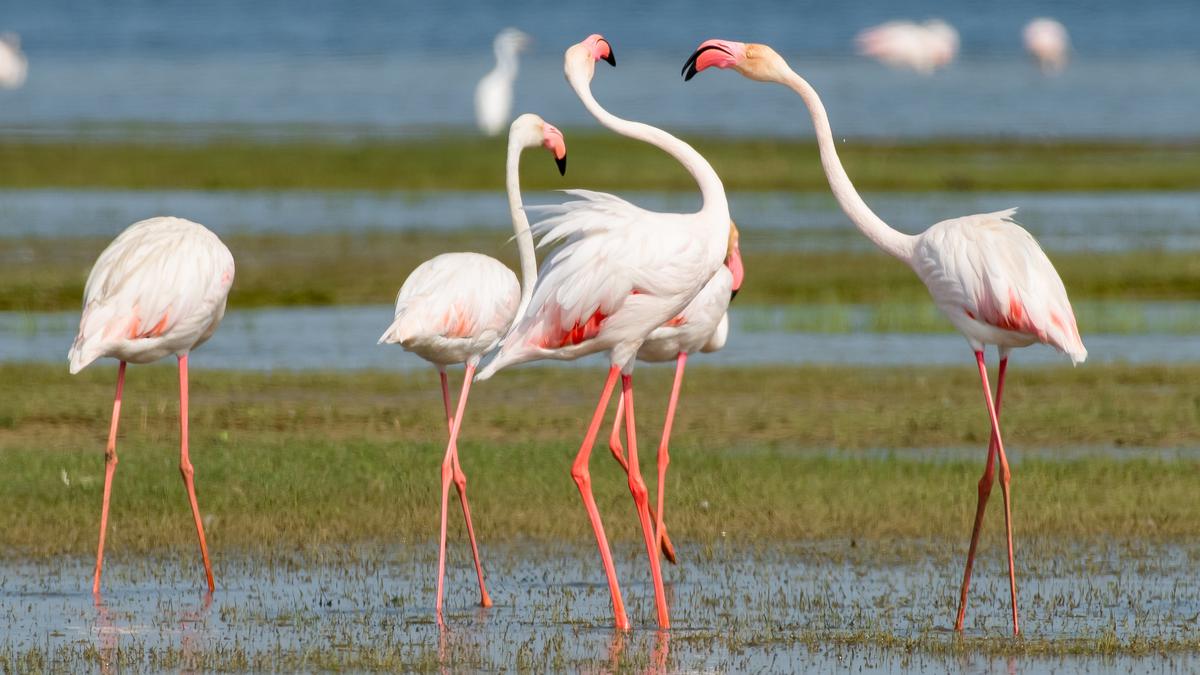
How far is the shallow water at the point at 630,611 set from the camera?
6.82 metres

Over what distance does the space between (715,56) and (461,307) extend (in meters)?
1.62

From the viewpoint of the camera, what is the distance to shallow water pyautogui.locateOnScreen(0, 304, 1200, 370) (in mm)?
13945

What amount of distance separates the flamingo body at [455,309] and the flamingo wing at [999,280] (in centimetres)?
195

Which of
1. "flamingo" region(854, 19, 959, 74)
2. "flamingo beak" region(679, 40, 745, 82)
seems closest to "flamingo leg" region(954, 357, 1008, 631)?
"flamingo beak" region(679, 40, 745, 82)

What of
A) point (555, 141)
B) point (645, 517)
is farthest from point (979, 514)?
point (555, 141)

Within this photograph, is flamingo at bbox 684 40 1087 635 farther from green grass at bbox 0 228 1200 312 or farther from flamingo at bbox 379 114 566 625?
green grass at bbox 0 228 1200 312

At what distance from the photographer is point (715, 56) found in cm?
771

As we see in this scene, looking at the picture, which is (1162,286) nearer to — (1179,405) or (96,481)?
(1179,405)

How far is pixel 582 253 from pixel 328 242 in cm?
1326

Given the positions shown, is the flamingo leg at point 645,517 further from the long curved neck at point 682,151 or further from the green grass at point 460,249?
the green grass at point 460,249

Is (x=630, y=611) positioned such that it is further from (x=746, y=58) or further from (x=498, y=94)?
(x=498, y=94)

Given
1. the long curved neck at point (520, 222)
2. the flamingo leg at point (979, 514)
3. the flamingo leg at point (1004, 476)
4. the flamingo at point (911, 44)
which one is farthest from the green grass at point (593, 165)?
the flamingo leg at point (1004, 476)

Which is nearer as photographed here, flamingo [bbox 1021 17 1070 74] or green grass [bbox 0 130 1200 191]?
green grass [bbox 0 130 1200 191]

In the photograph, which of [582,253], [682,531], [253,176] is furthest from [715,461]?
[253,176]
